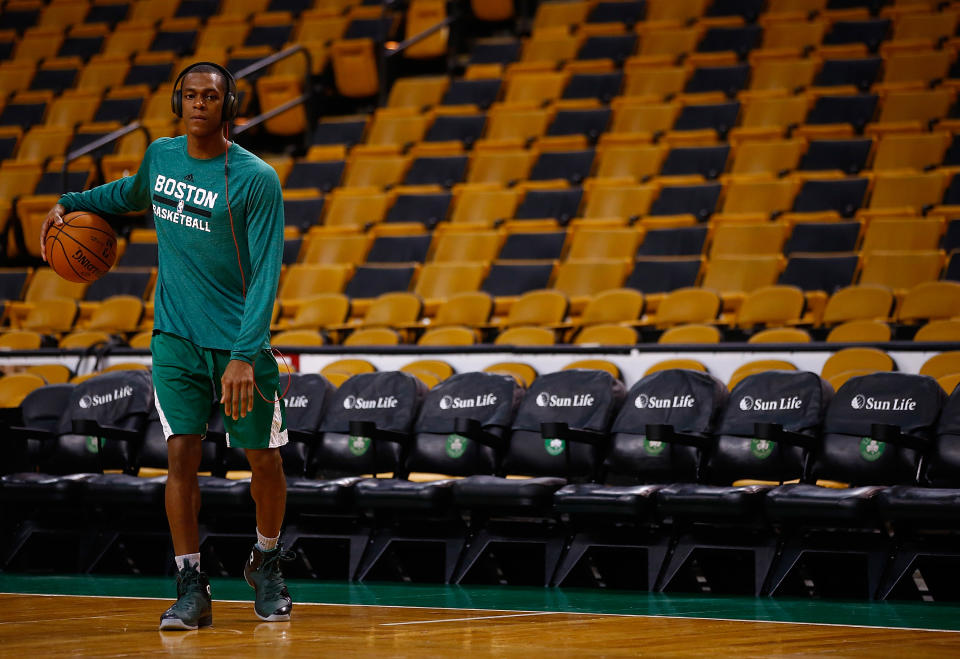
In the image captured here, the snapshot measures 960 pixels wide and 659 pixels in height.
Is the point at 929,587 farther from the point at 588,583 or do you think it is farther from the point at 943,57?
the point at 943,57

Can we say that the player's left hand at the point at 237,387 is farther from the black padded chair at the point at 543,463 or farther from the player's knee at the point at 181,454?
the black padded chair at the point at 543,463

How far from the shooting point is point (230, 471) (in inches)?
220

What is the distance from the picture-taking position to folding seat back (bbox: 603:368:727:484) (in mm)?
4738

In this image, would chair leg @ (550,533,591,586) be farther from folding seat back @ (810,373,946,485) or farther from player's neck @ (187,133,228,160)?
player's neck @ (187,133,228,160)

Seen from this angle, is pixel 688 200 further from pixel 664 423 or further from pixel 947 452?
pixel 947 452

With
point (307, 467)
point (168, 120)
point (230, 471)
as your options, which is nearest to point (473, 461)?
point (307, 467)

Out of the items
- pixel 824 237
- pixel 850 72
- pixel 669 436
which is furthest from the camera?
pixel 850 72

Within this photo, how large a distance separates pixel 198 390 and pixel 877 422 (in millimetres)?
2343

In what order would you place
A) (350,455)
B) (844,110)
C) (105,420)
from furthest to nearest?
(844,110) → (105,420) → (350,455)

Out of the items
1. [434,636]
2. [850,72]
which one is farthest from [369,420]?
[850,72]

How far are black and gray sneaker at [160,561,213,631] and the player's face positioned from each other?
1081 mm

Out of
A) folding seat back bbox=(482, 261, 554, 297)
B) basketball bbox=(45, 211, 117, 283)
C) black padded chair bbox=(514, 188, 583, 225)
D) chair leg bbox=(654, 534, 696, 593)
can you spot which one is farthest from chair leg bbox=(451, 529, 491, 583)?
black padded chair bbox=(514, 188, 583, 225)

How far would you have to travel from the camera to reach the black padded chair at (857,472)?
4.14m

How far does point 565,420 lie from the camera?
4.98 meters
